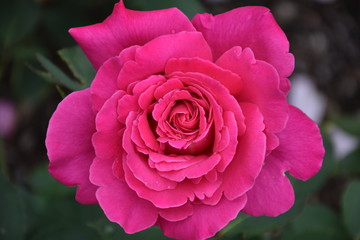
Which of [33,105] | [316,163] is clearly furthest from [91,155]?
[33,105]

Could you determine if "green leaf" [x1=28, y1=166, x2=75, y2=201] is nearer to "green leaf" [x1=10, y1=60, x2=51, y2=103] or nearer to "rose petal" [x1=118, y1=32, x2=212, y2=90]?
"green leaf" [x1=10, y1=60, x2=51, y2=103]

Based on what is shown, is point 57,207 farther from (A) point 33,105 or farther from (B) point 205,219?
(A) point 33,105

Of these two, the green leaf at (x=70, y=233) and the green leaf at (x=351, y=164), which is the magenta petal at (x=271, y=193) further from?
the green leaf at (x=351, y=164)

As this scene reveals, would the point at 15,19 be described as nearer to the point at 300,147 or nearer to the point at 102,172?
the point at 102,172

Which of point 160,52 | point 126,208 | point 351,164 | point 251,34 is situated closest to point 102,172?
point 126,208

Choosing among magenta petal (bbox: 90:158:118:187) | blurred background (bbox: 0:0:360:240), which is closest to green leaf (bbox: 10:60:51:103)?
blurred background (bbox: 0:0:360:240)

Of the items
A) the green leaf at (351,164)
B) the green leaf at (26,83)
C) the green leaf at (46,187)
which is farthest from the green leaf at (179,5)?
the green leaf at (26,83)
